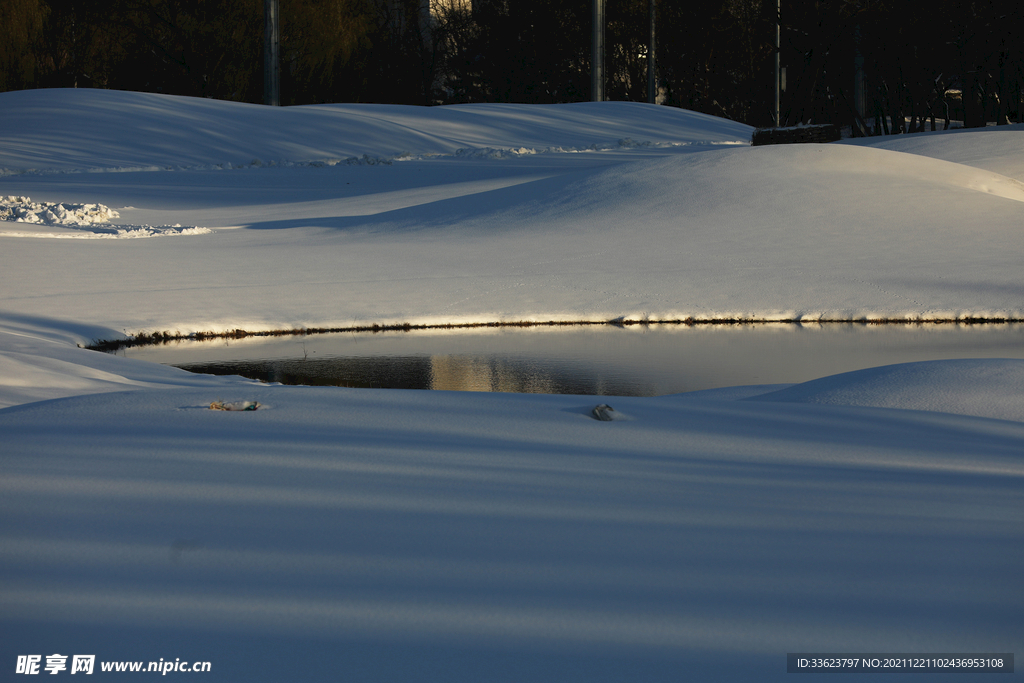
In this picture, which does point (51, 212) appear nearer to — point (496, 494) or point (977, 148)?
point (496, 494)

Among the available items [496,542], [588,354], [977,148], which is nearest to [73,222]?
[588,354]

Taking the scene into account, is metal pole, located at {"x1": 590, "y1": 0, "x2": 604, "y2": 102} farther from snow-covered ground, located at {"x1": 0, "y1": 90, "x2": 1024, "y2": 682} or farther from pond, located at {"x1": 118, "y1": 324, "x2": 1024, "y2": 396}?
pond, located at {"x1": 118, "y1": 324, "x2": 1024, "y2": 396}

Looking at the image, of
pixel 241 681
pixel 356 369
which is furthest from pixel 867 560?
pixel 356 369

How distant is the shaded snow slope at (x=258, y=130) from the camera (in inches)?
499

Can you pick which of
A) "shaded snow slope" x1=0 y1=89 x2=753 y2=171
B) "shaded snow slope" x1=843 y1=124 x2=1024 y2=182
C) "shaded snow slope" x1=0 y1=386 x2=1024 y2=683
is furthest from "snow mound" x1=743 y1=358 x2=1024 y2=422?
"shaded snow slope" x1=0 y1=89 x2=753 y2=171

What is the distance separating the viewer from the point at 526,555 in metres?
2.03

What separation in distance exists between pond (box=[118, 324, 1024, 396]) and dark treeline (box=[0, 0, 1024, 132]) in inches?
406

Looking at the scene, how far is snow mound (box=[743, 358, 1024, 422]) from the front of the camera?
11.9ft

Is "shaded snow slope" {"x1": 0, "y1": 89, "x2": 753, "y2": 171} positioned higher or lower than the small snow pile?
higher

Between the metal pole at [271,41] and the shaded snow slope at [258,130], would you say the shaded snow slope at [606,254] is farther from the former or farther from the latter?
the metal pole at [271,41]

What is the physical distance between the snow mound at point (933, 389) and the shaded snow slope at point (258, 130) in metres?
10.1

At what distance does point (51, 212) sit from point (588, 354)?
5.74 m

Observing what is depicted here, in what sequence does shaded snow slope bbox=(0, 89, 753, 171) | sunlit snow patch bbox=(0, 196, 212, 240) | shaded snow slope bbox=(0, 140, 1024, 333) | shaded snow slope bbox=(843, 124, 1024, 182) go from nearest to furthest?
1. shaded snow slope bbox=(0, 140, 1024, 333)
2. sunlit snow patch bbox=(0, 196, 212, 240)
3. shaded snow slope bbox=(843, 124, 1024, 182)
4. shaded snow slope bbox=(0, 89, 753, 171)

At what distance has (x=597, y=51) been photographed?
17.8 metres
